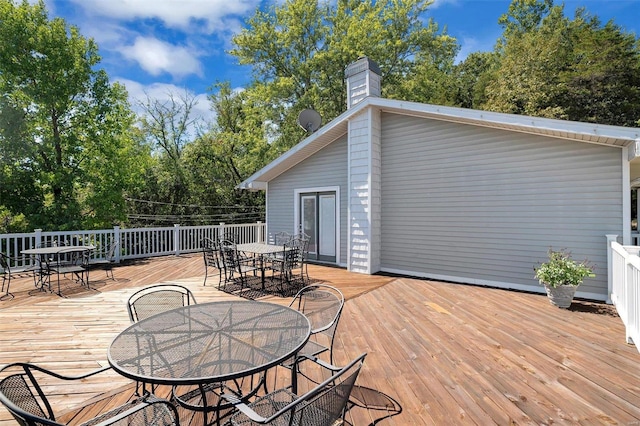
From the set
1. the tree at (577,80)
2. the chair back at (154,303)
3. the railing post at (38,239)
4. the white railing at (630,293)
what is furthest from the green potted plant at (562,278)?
the tree at (577,80)

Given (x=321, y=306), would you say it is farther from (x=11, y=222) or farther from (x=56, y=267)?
(x=11, y=222)

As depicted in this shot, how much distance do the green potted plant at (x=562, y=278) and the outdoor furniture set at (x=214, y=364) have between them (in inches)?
154

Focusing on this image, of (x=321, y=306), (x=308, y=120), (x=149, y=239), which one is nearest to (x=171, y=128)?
(x=149, y=239)

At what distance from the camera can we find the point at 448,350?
3400mm

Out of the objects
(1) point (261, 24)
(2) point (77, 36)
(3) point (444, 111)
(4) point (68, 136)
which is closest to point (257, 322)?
(3) point (444, 111)

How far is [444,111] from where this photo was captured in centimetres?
624

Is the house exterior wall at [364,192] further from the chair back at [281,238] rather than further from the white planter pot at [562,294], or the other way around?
the white planter pot at [562,294]

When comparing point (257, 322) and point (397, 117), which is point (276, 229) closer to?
point (397, 117)

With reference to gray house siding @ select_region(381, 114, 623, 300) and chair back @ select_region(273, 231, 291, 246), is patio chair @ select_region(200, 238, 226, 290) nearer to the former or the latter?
chair back @ select_region(273, 231, 291, 246)

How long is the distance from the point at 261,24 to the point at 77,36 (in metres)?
9.78

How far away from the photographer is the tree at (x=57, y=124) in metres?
10.1

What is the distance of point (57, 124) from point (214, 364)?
43.6 ft

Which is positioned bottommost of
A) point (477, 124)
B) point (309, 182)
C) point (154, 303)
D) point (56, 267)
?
point (56, 267)

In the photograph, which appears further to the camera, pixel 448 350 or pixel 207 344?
pixel 448 350
